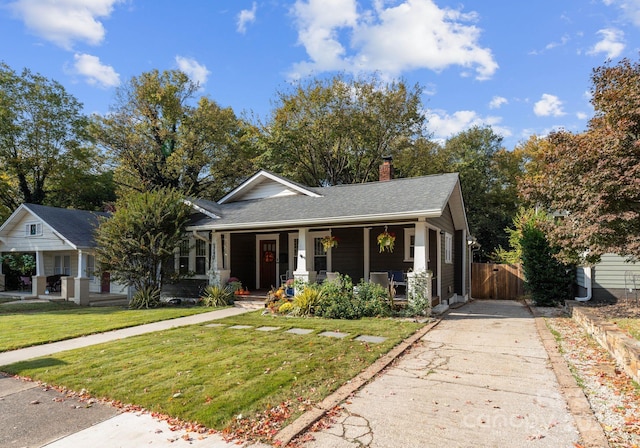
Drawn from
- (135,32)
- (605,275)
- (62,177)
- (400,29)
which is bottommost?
(605,275)

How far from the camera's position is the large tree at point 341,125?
27.4 metres

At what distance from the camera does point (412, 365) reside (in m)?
5.79

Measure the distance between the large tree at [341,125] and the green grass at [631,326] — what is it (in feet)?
70.4

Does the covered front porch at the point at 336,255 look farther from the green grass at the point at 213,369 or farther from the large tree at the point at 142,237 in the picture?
the green grass at the point at 213,369

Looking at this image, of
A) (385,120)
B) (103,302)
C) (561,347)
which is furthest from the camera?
(385,120)

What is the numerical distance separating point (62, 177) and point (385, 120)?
22301mm

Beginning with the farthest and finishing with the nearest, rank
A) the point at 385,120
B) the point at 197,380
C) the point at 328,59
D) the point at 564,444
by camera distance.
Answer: the point at 385,120 → the point at 328,59 → the point at 197,380 → the point at 564,444

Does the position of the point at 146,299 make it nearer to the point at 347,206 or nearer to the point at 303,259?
the point at 303,259

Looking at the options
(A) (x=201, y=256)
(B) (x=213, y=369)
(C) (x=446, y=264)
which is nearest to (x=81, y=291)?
(A) (x=201, y=256)

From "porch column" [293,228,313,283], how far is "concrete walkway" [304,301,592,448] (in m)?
5.61

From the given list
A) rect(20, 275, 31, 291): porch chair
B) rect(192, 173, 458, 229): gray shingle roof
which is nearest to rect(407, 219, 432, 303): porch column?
rect(192, 173, 458, 229): gray shingle roof

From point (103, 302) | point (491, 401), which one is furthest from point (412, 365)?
point (103, 302)

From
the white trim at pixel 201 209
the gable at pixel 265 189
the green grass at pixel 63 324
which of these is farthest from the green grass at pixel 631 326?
the white trim at pixel 201 209

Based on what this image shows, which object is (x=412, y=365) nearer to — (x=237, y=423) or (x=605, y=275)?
(x=237, y=423)
